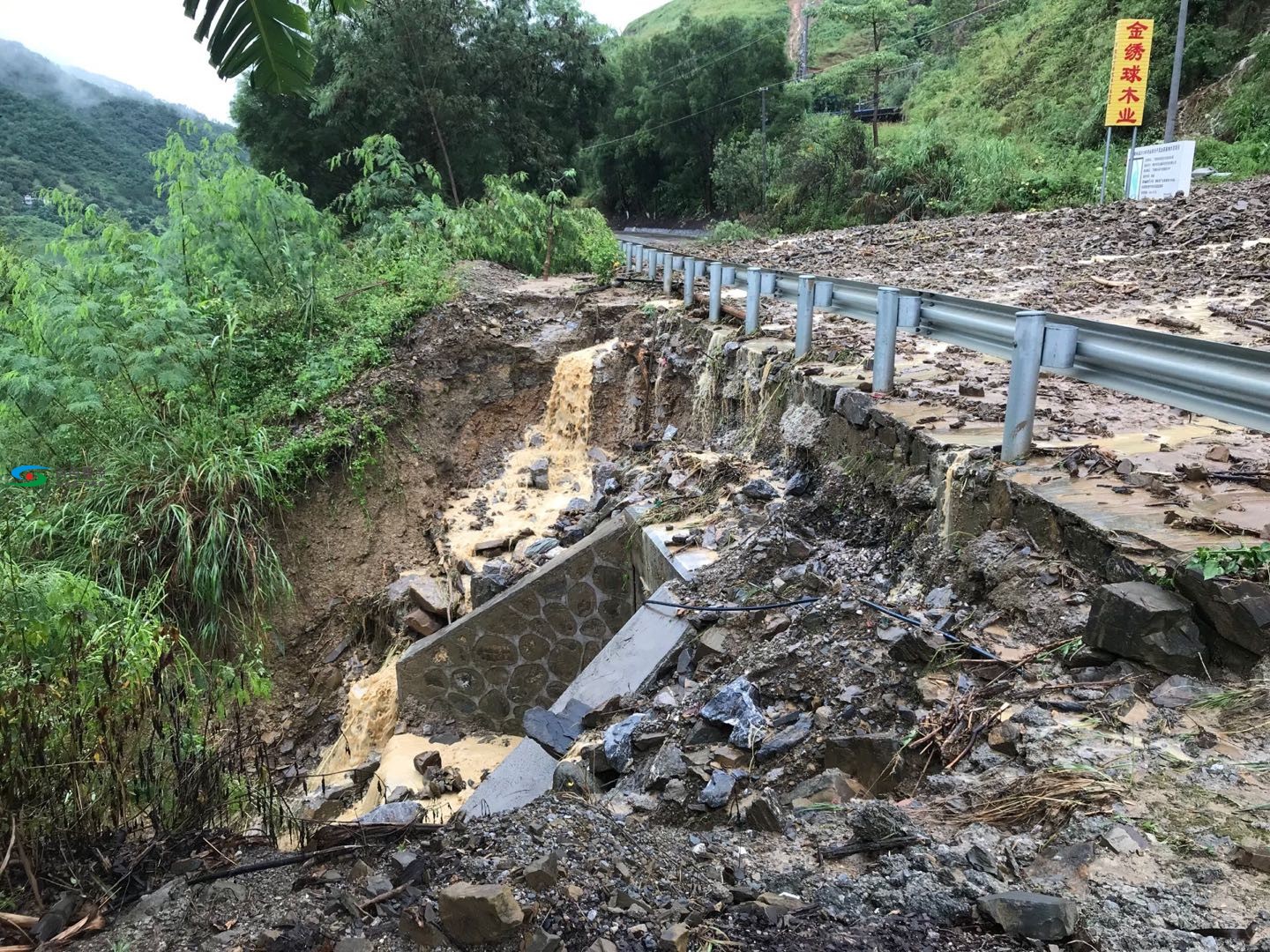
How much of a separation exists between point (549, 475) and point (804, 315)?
526 centimetres

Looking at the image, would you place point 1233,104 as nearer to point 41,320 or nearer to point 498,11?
point 498,11

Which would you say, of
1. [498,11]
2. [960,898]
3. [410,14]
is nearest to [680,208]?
[498,11]

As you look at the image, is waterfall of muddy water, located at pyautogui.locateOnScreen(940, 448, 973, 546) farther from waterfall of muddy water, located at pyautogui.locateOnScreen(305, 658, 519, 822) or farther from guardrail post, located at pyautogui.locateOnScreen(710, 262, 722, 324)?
guardrail post, located at pyautogui.locateOnScreen(710, 262, 722, 324)

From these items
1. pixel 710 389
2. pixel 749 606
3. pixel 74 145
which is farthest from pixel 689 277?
pixel 74 145

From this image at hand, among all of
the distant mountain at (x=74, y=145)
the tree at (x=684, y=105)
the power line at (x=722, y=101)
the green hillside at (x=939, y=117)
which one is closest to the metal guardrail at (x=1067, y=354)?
the distant mountain at (x=74, y=145)

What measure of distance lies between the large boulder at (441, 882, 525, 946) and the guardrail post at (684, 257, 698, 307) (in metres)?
9.24

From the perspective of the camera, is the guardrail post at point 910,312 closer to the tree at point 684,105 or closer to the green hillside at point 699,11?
the tree at point 684,105

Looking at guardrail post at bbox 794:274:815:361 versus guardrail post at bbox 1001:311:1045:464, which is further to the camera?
guardrail post at bbox 794:274:815:361

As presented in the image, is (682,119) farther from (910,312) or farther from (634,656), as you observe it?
(634,656)

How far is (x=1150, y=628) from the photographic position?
2.87 meters

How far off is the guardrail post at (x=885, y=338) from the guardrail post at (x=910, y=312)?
0.11 feet

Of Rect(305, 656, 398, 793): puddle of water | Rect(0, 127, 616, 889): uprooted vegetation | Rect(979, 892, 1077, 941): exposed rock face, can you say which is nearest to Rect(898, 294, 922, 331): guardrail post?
Rect(979, 892, 1077, 941): exposed rock face

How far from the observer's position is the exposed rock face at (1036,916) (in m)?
1.94

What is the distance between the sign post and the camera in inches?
660
